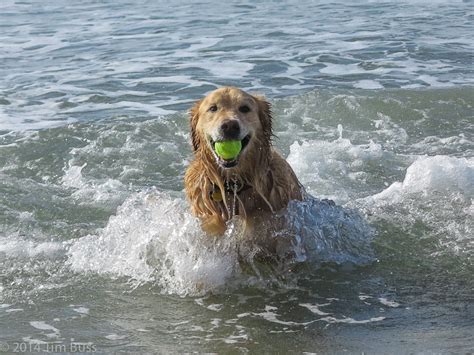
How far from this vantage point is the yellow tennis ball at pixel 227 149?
5793 millimetres

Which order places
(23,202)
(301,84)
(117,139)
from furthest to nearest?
(301,84)
(117,139)
(23,202)

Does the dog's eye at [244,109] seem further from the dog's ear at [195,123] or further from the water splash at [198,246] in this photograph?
the water splash at [198,246]

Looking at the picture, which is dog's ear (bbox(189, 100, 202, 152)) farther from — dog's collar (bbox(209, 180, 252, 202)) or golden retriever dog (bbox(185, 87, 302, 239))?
dog's collar (bbox(209, 180, 252, 202))

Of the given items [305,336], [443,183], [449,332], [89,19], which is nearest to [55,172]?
[443,183]

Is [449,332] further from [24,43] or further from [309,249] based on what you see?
[24,43]

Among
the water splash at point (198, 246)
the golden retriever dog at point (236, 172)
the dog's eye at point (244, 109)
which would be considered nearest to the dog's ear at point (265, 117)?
the golden retriever dog at point (236, 172)

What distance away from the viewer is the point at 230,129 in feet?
18.8

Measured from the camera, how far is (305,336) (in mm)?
4996

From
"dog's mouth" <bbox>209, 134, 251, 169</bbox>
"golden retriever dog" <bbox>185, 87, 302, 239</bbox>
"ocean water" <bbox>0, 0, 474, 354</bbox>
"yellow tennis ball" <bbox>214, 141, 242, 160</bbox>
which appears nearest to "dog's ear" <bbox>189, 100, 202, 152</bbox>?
"golden retriever dog" <bbox>185, 87, 302, 239</bbox>

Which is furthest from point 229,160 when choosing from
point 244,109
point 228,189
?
point 244,109

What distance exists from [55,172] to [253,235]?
3482mm

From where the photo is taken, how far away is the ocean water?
17.1 feet

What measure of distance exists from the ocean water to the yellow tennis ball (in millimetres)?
602

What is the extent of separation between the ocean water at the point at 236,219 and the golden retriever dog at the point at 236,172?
0.43 ft
